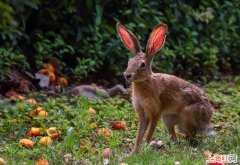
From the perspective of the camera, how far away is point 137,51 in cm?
648

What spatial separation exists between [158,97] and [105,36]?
380 cm

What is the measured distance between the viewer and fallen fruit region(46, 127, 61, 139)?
6.76 metres

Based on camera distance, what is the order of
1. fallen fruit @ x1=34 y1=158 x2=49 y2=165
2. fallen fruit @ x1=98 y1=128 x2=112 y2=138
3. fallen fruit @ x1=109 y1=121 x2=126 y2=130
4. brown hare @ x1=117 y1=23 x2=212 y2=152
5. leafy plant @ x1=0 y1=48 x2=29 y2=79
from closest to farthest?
fallen fruit @ x1=34 y1=158 x2=49 y2=165 → brown hare @ x1=117 y1=23 x2=212 y2=152 → fallen fruit @ x1=98 y1=128 x2=112 y2=138 → fallen fruit @ x1=109 y1=121 x2=126 y2=130 → leafy plant @ x1=0 y1=48 x2=29 y2=79

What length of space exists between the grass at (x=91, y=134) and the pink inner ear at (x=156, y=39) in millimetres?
865

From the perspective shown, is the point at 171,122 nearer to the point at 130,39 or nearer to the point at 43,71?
the point at 130,39

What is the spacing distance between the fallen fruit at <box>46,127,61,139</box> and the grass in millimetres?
56

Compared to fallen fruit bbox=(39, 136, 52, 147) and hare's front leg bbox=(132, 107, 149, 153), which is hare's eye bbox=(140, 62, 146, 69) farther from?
fallen fruit bbox=(39, 136, 52, 147)

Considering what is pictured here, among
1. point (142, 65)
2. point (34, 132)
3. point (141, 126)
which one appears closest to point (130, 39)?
point (142, 65)

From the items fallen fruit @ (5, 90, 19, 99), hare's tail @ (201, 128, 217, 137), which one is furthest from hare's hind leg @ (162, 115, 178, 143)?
fallen fruit @ (5, 90, 19, 99)

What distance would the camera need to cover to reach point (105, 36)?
33.3 feet

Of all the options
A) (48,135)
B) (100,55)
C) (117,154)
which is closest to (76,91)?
(100,55)

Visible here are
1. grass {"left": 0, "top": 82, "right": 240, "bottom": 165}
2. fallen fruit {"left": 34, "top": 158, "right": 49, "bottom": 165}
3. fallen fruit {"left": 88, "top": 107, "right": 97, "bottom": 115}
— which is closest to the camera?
fallen fruit {"left": 34, "top": 158, "right": 49, "bottom": 165}

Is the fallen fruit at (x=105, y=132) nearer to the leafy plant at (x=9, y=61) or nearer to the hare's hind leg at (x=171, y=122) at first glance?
the hare's hind leg at (x=171, y=122)

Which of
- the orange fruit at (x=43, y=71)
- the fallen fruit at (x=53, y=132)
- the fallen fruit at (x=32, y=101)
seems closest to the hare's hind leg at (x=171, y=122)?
the fallen fruit at (x=53, y=132)
